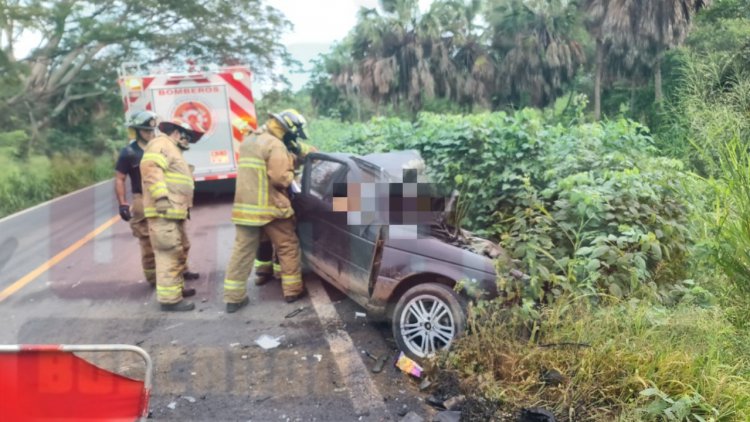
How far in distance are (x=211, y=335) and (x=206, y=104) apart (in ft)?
17.9

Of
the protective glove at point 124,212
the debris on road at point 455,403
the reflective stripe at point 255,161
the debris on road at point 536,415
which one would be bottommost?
the debris on road at point 455,403

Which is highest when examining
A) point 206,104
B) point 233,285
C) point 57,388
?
point 206,104

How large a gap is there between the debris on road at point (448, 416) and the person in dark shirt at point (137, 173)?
11.5 ft

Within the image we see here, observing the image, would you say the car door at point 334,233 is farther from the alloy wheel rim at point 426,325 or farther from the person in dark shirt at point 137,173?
the person in dark shirt at point 137,173

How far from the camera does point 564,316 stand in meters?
3.33

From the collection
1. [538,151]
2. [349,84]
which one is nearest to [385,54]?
[349,84]

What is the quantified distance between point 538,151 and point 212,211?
554 cm

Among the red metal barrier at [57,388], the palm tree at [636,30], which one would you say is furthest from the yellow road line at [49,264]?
the palm tree at [636,30]

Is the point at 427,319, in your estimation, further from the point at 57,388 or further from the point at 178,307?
the point at 178,307

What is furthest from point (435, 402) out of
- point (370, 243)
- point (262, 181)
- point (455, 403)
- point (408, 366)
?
point (262, 181)

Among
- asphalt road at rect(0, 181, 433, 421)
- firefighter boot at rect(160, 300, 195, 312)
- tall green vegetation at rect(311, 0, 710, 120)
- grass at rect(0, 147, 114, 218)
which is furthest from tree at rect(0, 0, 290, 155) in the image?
firefighter boot at rect(160, 300, 195, 312)

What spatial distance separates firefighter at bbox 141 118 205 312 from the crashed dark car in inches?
46.8

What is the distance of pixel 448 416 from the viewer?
2.92m

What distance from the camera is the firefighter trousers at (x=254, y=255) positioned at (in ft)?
15.1
